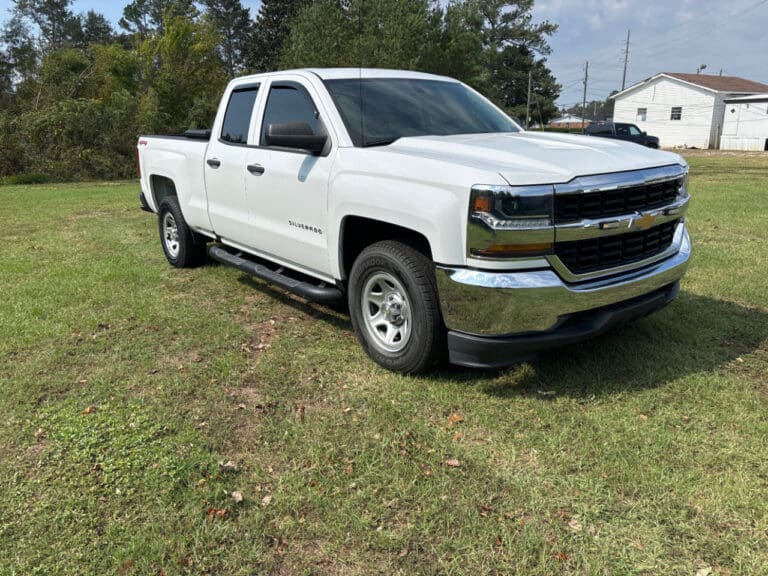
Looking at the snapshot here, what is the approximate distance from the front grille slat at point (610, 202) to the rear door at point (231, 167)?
2.87m

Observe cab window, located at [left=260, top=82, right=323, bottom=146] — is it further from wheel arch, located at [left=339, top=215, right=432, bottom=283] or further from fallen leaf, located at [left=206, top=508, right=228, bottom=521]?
fallen leaf, located at [left=206, top=508, right=228, bottom=521]

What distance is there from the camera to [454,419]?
3463mm

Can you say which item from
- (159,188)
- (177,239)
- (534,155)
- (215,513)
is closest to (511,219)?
(534,155)

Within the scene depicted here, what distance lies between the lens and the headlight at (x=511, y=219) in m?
3.15

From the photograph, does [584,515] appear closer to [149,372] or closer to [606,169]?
[606,169]

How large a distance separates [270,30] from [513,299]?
48.9 meters

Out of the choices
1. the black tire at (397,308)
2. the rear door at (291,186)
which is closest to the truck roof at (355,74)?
the rear door at (291,186)

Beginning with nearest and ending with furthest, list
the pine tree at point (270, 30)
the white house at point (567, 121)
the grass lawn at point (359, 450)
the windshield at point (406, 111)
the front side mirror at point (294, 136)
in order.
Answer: the grass lawn at point (359, 450), the front side mirror at point (294, 136), the windshield at point (406, 111), the pine tree at point (270, 30), the white house at point (567, 121)

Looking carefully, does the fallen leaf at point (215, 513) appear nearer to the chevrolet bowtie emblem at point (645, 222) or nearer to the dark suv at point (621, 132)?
the chevrolet bowtie emblem at point (645, 222)

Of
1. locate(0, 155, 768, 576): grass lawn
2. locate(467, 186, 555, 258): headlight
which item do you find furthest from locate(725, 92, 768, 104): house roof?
locate(467, 186, 555, 258): headlight

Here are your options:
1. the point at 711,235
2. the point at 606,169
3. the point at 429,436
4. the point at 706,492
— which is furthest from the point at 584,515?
the point at 711,235

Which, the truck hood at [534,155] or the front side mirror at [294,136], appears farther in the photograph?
the front side mirror at [294,136]

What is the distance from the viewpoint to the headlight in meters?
3.15

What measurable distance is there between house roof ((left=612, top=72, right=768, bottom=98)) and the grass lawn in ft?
146
